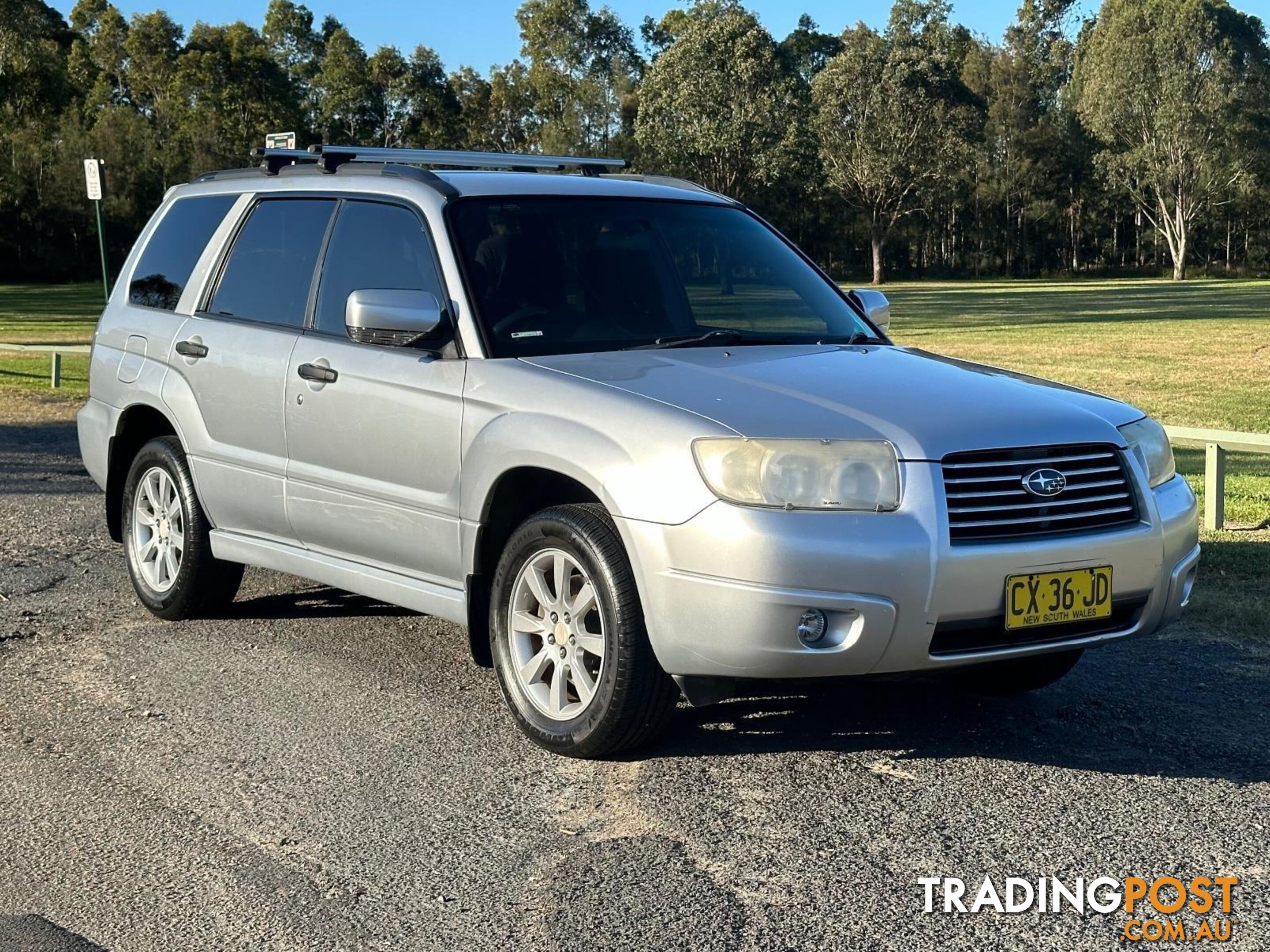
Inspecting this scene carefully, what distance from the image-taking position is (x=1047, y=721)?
524 centimetres

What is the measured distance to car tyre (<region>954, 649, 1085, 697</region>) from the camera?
539 centimetres

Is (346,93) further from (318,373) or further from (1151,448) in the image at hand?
(1151,448)

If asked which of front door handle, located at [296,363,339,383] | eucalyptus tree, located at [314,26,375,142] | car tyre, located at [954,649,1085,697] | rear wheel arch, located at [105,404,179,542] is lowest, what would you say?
car tyre, located at [954,649,1085,697]

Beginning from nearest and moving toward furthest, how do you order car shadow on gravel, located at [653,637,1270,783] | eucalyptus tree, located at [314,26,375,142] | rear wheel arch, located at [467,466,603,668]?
car shadow on gravel, located at [653,637,1270,783] < rear wheel arch, located at [467,466,603,668] < eucalyptus tree, located at [314,26,375,142]

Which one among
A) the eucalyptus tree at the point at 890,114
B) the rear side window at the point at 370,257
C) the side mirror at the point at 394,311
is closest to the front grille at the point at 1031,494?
the side mirror at the point at 394,311

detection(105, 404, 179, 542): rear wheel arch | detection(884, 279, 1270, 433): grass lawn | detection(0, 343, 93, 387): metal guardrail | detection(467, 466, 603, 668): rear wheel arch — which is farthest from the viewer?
detection(884, 279, 1270, 433): grass lawn

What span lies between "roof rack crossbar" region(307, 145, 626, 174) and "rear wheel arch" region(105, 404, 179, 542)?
133 centimetres

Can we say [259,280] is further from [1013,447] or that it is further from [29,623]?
[1013,447]

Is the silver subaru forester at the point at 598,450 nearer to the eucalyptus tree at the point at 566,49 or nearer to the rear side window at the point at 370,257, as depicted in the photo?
the rear side window at the point at 370,257

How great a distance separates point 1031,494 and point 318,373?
2687 mm

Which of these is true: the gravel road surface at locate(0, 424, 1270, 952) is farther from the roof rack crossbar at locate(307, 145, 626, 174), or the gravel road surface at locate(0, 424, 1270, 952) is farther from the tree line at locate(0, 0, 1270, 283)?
the tree line at locate(0, 0, 1270, 283)

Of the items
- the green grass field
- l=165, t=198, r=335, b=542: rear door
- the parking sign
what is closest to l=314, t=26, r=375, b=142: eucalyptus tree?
the green grass field

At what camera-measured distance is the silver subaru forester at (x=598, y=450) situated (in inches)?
171

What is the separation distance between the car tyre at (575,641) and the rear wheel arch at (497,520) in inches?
5.0
